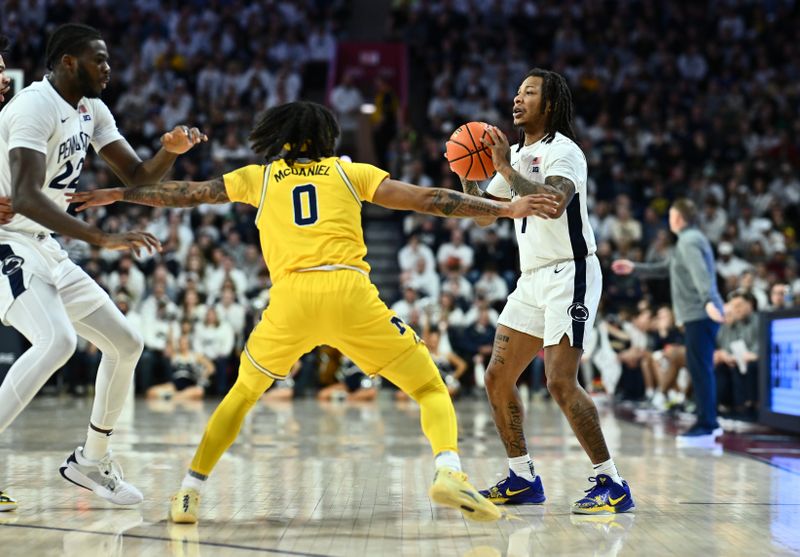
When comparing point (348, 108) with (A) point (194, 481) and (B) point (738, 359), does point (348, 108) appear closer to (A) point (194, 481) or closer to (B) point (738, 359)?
(B) point (738, 359)

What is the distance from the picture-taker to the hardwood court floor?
4148 mm

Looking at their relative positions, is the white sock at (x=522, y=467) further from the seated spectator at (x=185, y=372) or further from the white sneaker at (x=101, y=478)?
the seated spectator at (x=185, y=372)

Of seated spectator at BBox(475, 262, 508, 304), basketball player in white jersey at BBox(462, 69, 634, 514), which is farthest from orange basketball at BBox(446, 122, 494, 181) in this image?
seated spectator at BBox(475, 262, 508, 304)

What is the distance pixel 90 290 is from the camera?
4.97 meters

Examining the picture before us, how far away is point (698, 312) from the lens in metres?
8.85

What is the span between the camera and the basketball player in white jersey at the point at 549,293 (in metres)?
5.09

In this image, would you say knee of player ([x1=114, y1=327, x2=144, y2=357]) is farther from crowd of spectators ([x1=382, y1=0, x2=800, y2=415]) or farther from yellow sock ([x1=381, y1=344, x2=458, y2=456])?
crowd of spectators ([x1=382, y1=0, x2=800, y2=415])

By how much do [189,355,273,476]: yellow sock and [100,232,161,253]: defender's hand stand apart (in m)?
0.68

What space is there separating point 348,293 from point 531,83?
173 cm

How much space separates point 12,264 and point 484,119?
15.9 m

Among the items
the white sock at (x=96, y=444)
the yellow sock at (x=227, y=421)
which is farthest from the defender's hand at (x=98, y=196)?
the white sock at (x=96, y=444)

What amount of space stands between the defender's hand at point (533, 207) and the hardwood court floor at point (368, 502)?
4.72ft

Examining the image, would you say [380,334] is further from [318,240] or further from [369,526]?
[369,526]

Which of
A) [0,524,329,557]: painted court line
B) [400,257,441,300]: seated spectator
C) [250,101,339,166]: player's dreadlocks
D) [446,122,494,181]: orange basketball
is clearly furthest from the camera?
[400,257,441,300]: seated spectator
